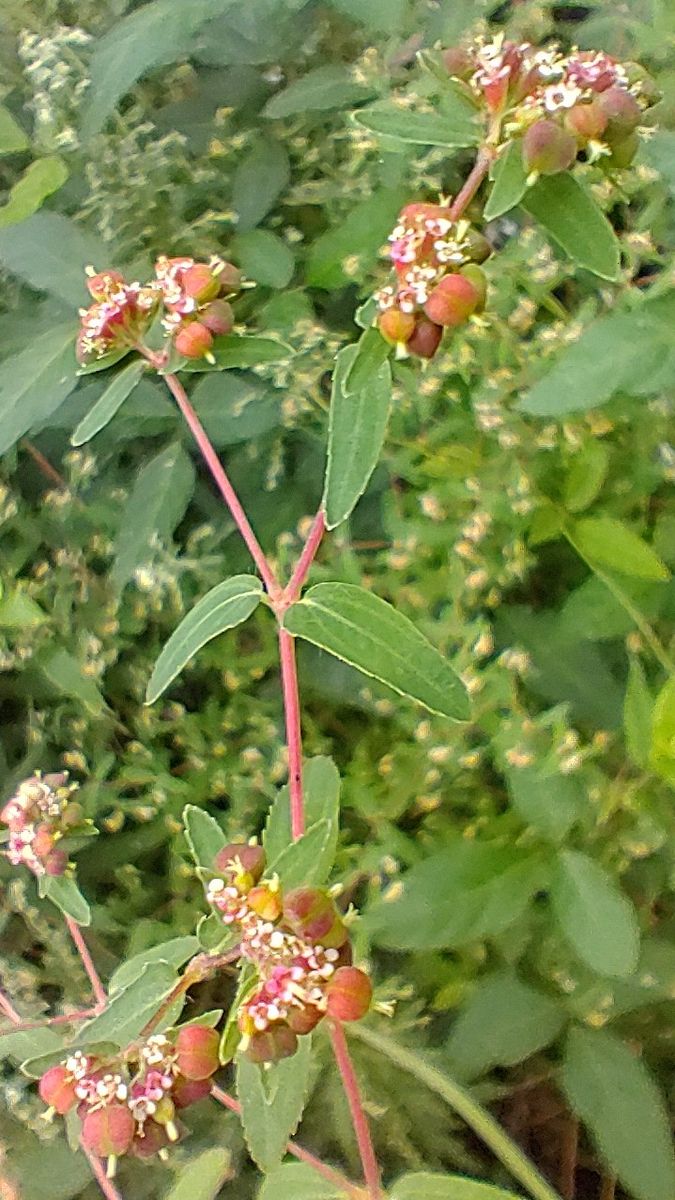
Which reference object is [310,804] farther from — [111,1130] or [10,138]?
[10,138]

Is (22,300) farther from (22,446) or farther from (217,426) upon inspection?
(217,426)

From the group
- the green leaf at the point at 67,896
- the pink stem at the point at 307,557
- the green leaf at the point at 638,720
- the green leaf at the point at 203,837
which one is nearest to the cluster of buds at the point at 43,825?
the green leaf at the point at 67,896

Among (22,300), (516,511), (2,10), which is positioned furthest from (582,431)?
(2,10)

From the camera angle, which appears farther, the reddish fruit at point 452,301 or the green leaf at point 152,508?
the green leaf at point 152,508

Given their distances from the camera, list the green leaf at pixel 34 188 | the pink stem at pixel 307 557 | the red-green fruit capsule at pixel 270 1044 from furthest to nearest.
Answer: the green leaf at pixel 34 188 < the pink stem at pixel 307 557 < the red-green fruit capsule at pixel 270 1044

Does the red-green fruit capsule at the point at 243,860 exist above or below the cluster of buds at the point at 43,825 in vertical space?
above

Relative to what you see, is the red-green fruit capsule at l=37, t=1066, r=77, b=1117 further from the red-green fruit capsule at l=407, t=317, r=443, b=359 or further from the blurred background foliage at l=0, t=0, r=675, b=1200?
the red-green fruit capsule at l=407, t=317, r=443, b=359

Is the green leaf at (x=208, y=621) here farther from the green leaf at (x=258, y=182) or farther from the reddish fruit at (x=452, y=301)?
the green leaf at (x=258, y=182)
